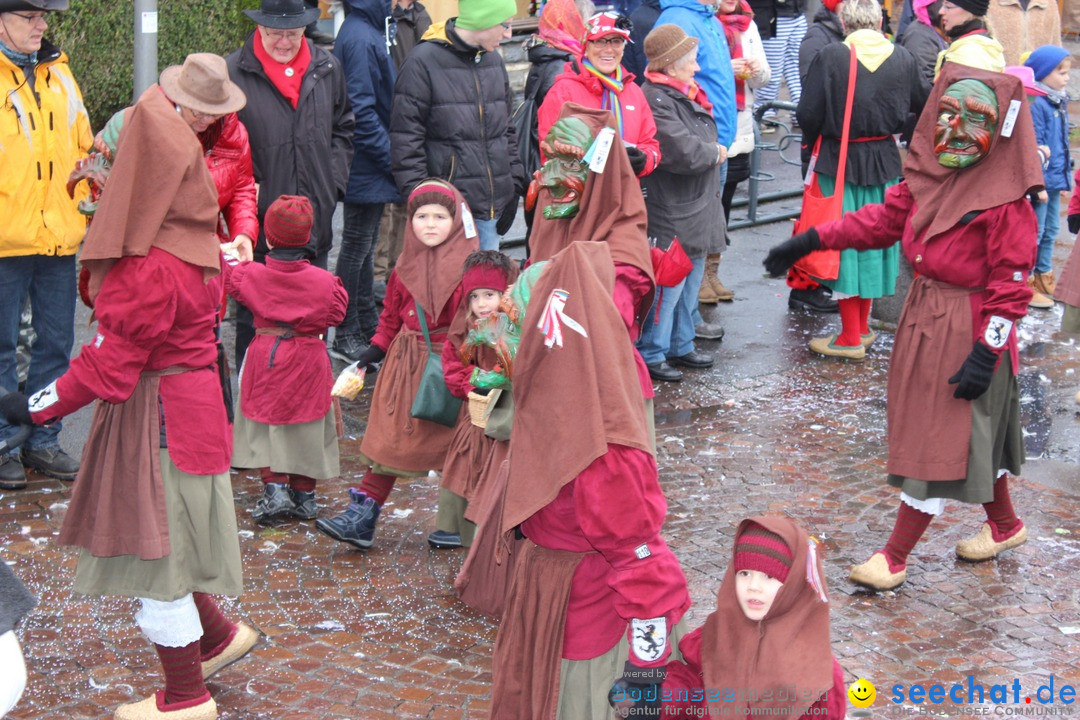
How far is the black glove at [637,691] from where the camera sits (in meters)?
3.85

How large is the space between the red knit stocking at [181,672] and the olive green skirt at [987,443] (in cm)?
323

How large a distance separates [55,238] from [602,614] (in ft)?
14.3

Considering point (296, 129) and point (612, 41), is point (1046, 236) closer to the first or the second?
point (612, 41)

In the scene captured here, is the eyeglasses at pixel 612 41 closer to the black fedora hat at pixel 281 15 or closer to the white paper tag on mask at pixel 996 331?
the black fedora hat at pixel 281 15

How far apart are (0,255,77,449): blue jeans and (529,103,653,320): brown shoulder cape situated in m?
2.96

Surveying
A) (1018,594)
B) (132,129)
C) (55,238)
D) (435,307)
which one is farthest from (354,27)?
(1018,594)

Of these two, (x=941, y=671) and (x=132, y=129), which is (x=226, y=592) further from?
(x=941, y=671)

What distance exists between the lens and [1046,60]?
10.8 metres

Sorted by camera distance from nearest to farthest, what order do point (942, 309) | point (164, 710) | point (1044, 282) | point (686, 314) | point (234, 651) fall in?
point (164, 710)
point (234, 651)
point (942, 309)
point (686, 314)
point (1044, 282)

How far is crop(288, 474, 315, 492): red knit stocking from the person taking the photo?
23.1 ft

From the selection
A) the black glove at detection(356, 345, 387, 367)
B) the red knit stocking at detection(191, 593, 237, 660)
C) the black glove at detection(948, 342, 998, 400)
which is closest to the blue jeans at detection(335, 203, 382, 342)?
the black glove at detection(356, 345, 387, 367)

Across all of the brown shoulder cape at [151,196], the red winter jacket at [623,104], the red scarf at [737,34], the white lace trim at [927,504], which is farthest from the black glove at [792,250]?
the red scarf at [737,34]

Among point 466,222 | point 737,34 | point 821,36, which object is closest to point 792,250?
point 466,222

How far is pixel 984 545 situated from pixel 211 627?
12.0 feet
